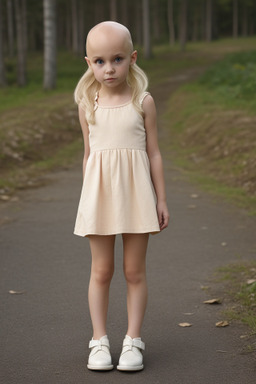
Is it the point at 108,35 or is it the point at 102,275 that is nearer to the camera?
the point at 108,35

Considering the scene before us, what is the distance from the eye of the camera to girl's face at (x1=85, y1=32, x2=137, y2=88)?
12.6 feet

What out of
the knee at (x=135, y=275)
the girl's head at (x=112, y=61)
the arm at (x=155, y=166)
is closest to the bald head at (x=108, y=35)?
the girl's head at (x=112, y=61)

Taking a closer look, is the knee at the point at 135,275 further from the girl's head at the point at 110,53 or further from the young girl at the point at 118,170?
the girl's head at the point at 110,53

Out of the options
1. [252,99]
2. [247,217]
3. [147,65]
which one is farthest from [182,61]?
[247,217]

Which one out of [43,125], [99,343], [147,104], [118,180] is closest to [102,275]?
[99,343]

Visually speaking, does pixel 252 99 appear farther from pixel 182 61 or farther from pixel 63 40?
pixel 63 40

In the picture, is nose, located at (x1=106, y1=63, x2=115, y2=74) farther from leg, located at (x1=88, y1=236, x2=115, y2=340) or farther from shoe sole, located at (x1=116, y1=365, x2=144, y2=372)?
shoe sole, located at (x1=116, y1=365, x2=144, y2=372)

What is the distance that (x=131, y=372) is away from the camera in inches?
154

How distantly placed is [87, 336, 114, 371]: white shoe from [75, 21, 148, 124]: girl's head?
1.31 metres

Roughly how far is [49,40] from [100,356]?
81.3 feet

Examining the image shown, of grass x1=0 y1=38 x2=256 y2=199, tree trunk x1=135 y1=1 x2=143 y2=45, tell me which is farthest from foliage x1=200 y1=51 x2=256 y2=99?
tree trunk x1=135 y1=1 x2=143 y2=45

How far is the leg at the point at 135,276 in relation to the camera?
4.00m

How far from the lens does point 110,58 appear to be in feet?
12.7

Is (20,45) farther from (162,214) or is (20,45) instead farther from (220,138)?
(162,214)
